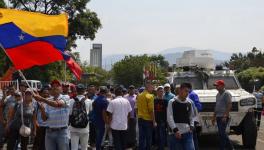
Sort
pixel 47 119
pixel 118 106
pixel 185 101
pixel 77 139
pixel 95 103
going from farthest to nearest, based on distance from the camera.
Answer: pixel 95 103 → pixel 118 106 → pixel 77 139 → pixel 185 101 → pixel 47 119

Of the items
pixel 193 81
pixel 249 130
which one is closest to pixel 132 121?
pixel 193 81

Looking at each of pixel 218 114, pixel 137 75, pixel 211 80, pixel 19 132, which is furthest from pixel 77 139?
pixel 137 75

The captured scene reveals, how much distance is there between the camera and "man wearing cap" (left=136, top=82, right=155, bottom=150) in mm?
12536

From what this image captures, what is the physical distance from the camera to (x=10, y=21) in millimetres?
8945

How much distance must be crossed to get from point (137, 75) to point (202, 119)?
81.5 meters

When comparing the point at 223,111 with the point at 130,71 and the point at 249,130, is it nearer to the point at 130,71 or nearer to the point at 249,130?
the point at 249,130

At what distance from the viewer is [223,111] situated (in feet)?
41.6

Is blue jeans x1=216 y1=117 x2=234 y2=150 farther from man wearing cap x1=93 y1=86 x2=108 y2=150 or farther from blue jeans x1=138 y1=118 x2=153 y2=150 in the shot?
man wearing cap x1=93 y1=86 x2=108 y2=150

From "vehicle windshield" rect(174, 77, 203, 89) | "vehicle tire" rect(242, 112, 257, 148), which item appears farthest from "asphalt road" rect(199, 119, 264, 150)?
"vehicle windshield" rect(174, 77, 203, 89)

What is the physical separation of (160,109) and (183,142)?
347cm

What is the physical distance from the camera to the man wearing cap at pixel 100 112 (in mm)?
12250

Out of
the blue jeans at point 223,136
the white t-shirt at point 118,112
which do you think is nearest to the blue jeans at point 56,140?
the white t-shirt at point 118,112

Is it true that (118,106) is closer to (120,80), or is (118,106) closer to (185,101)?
(185,101)

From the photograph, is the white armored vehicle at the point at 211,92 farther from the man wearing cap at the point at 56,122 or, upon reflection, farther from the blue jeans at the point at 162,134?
the man wearing cap at the point at 56,122
